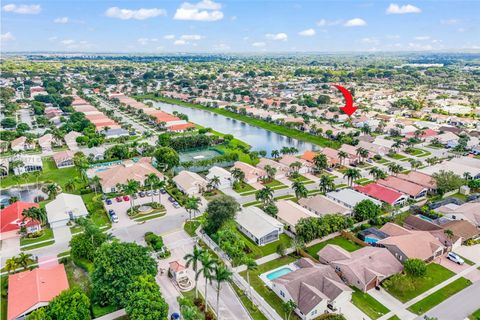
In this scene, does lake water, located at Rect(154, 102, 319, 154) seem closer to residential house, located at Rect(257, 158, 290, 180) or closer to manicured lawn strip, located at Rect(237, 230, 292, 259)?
residential house, located at Rect(257, 158, 290, 180)

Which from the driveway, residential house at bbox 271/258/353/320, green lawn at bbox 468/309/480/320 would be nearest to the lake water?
the driveway

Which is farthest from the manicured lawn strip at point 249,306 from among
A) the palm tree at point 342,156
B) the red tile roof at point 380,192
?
the palm tree at point 342,156

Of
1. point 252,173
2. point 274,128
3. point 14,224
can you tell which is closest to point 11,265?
point 14,224

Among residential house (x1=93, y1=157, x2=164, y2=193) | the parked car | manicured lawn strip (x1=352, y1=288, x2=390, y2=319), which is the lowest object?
manicured lawn strip (x1=352, y1=288, x2=390, y2=319)

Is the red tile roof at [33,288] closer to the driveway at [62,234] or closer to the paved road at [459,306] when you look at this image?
the driveway at [62,234]

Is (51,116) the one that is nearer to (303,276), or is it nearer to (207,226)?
(207,226)

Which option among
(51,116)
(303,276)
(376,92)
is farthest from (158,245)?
(376,92)
